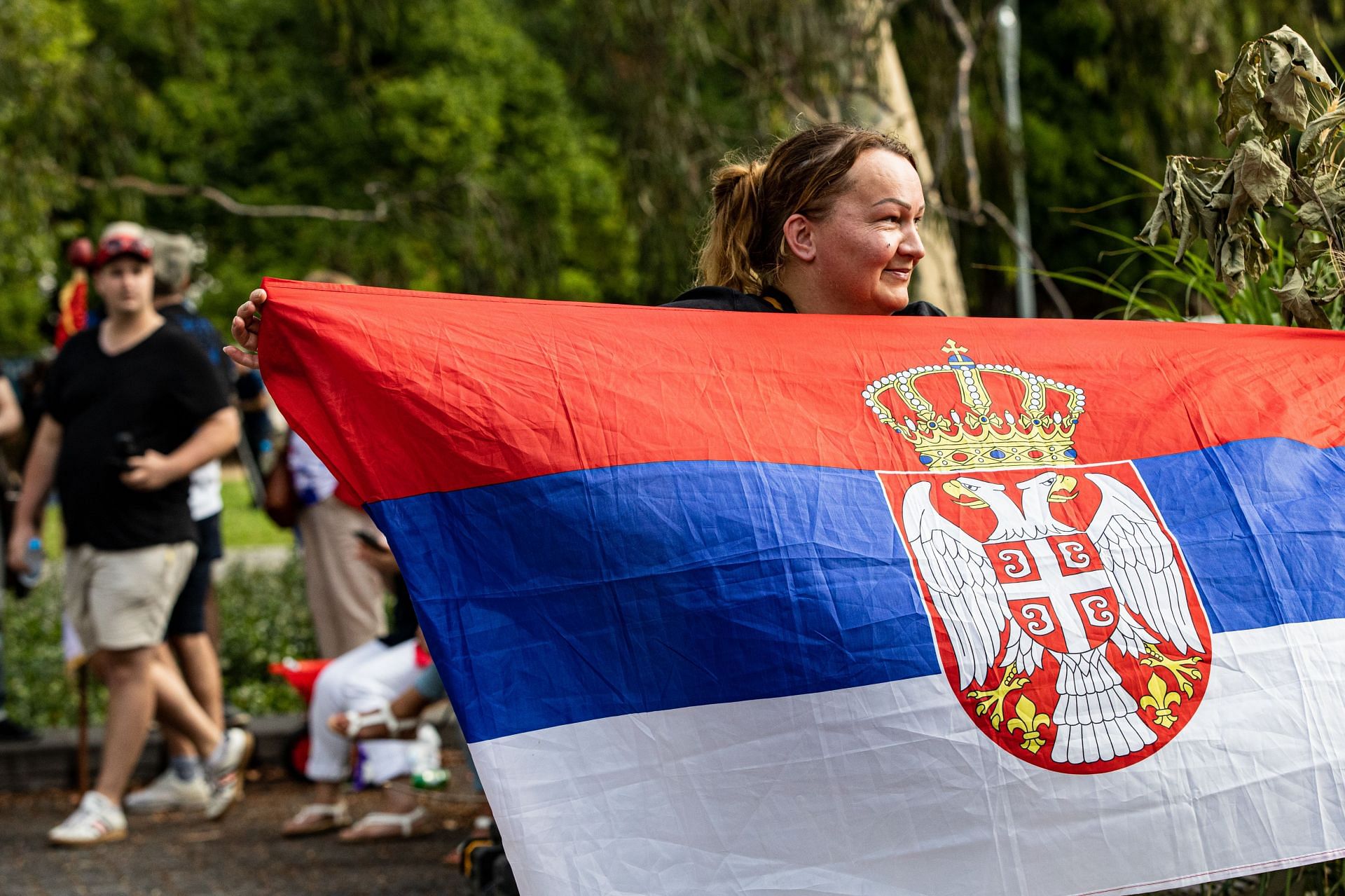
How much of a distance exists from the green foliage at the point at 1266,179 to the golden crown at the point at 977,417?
49cm

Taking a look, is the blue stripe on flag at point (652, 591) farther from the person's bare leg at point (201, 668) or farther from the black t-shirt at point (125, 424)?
the person's bare leg at point (201, 668)

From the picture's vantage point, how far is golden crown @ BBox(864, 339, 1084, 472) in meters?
2.85

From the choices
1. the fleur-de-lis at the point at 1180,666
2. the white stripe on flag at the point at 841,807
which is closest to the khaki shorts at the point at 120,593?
the white stripe on flag at the point at 841,807

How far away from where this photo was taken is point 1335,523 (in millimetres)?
3016

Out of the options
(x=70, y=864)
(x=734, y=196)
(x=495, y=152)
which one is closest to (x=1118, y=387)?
(x=734, y=196)

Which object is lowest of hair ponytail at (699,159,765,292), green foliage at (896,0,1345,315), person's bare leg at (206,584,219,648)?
person's bare leg at (206,584,219,648)

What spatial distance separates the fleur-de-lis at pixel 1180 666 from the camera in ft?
8.87

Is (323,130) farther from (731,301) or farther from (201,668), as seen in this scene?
(731,301)

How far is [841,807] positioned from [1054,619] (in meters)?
Answer: 0.49

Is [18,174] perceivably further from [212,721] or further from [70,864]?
[70,864]

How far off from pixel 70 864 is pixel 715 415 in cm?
387

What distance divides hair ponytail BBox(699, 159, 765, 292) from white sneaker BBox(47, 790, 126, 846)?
143 inches

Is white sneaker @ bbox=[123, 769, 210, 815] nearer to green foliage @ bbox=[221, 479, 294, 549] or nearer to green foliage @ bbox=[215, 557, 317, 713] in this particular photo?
green foliage @ bbox=[215, 557, 317, 713]

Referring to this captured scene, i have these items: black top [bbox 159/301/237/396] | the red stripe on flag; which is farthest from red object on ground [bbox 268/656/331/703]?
the red stripe on flag
